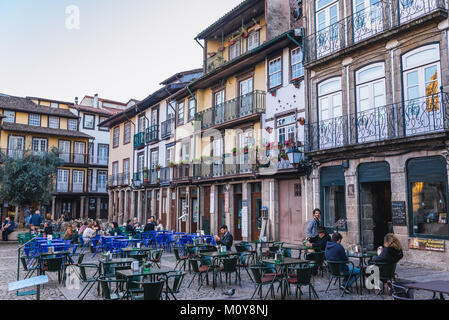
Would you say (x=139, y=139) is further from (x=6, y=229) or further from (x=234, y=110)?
(x=234, y=110)

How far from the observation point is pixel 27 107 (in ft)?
125

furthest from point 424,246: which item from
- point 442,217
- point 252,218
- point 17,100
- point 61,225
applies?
point 17,100

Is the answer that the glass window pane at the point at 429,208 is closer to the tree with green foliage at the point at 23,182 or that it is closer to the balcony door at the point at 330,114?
the balcony door at the point at 330,114

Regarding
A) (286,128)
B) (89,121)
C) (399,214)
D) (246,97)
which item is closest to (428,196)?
(399,214)

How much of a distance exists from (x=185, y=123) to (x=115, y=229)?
9716 millimetres

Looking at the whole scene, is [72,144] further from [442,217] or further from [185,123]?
[442,217]

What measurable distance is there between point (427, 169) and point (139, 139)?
2304cm

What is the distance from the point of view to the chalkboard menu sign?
11469mm

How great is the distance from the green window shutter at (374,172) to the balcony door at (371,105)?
31.8 inches

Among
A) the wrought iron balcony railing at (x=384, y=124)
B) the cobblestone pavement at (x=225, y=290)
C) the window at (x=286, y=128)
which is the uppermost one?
the window at (x=286, y=128)

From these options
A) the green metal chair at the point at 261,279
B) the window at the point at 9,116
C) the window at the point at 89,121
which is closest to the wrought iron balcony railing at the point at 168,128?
the window at the point at 89,121

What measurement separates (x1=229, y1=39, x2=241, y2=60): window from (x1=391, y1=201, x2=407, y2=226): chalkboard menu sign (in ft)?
41.3

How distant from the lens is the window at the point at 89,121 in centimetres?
4227

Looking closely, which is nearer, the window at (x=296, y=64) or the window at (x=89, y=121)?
the window at (x=296, y=64)
